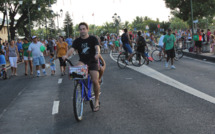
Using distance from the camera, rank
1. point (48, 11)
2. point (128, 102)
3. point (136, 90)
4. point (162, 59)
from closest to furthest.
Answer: point (128, 102)
point (136, 90)
point (162, 59)
point (48, 11)

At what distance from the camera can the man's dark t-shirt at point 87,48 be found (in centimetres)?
635

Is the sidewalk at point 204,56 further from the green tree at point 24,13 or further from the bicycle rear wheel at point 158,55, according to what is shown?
the green tree at point 24,13

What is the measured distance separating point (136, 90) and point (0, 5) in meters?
42.5

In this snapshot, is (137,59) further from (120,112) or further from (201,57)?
(120,112)

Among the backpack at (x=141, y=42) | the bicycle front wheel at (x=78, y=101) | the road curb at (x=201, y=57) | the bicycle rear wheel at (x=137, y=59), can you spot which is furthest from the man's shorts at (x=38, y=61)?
the road curb at (x=201, y=57)

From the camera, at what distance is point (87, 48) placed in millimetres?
6340

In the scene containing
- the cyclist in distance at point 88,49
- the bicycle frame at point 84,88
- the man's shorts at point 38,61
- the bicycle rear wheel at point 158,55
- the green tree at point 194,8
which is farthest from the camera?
the green tree at point 194,8

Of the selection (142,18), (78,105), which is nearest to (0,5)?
(78,105)

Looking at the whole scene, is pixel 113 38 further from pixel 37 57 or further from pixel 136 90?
pixel 136 90

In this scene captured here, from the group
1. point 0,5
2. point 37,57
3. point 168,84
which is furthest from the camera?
point 0,5

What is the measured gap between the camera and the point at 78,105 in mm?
5906

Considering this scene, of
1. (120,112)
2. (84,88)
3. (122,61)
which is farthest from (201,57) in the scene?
(84,88)

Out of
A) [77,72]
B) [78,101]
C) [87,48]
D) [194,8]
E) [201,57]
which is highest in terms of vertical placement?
[194,8]

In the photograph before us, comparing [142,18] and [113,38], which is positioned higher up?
[142,18]
